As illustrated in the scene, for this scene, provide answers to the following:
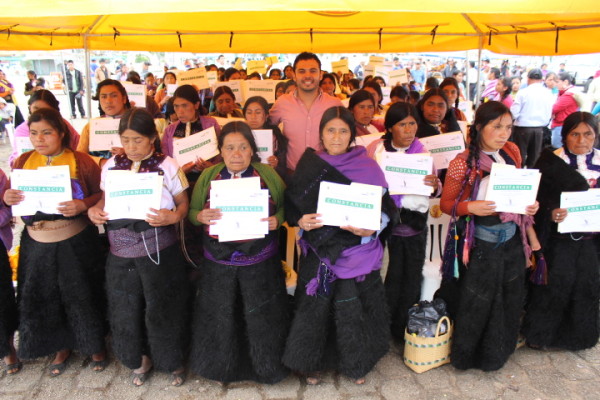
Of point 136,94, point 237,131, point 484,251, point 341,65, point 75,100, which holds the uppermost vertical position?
point 341,65

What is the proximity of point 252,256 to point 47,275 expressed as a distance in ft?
4.66

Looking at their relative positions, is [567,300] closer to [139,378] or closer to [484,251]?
[484,251]

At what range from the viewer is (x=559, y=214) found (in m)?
3.03

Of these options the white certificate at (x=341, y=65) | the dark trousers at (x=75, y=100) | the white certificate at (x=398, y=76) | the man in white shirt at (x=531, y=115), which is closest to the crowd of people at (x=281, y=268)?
the white certificate at (x=398, y=76)

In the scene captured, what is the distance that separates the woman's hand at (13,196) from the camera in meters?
2.73

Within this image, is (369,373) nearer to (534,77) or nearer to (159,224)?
(159,224)

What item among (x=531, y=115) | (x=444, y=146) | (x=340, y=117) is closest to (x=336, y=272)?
(x=340, y=117)

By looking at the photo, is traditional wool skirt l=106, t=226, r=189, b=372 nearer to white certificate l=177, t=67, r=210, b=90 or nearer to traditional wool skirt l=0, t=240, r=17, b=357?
traditional wool skirt l=0, t=240, r=17, b=357

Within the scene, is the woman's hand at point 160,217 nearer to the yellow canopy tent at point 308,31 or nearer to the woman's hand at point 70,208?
the woman's hand at point 70,208

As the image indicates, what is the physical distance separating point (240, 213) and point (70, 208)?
112cm

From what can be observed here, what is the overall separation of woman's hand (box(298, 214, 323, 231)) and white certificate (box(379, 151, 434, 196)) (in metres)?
0.67

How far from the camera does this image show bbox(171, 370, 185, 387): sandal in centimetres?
307

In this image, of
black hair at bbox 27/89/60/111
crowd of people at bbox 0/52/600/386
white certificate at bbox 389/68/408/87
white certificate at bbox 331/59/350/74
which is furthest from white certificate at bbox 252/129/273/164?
white certificate at bbox 331/59/350/74

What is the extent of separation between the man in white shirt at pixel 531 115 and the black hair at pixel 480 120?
5453mm
